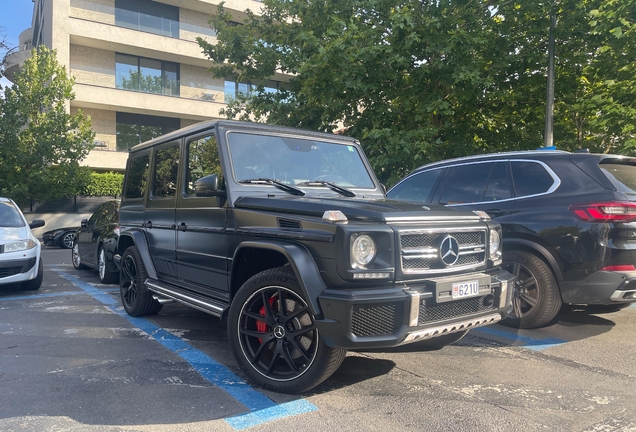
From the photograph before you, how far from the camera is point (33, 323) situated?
604 centimetres

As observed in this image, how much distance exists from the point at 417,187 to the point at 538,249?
6.98ft

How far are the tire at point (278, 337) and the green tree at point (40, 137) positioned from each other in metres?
20.6

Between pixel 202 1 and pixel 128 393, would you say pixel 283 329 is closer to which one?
pixel 128 393

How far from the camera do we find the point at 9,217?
8.64 m

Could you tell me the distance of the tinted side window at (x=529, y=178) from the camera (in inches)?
219

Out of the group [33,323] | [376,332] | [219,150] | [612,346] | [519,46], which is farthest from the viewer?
[519,46]

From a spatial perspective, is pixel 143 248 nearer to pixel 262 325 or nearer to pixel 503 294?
pixel 262 325

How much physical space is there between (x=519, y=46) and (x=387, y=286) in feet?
38.6

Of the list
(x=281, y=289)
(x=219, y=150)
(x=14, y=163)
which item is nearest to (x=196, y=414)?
(x=281, y=289)

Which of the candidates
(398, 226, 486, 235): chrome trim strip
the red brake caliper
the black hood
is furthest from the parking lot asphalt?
the black hood

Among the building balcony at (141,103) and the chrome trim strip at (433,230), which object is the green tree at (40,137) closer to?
the building balcony at (141,103)

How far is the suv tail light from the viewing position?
15.8ft

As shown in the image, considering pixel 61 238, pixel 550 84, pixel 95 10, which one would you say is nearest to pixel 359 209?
pixel 550 84

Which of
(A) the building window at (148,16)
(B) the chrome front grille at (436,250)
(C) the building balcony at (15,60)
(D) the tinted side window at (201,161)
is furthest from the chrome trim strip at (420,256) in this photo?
(C) the building balcony at (15,60)
